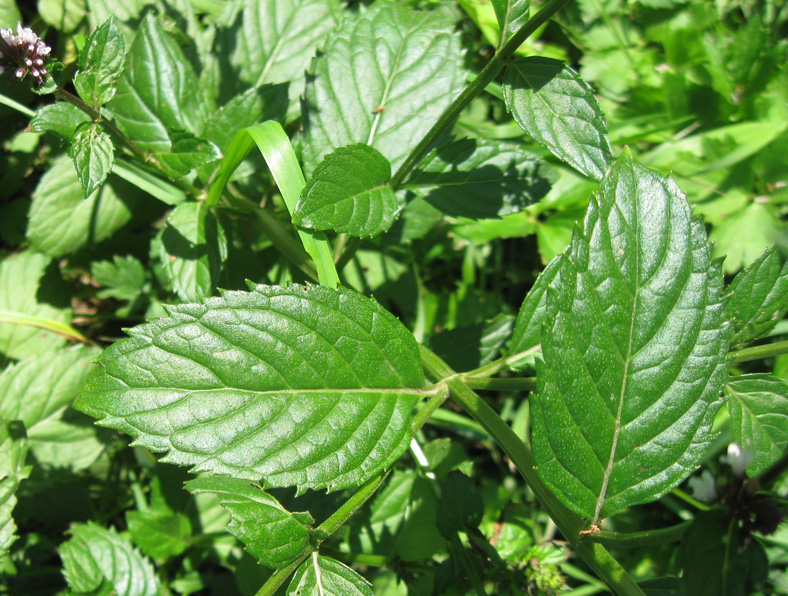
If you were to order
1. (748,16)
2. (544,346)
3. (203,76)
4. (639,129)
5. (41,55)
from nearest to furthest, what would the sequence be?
(544,346)
(41,55)
(203,76)
(639,129)
(748,16)

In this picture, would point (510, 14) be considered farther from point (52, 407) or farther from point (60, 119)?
point (52, 407)

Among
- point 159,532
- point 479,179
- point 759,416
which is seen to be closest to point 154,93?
point 479,179

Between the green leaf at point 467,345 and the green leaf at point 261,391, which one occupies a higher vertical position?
the green leaf at point 261,391

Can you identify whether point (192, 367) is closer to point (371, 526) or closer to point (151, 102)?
point (151, 102)

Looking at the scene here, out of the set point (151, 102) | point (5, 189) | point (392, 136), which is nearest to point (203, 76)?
point (151, 102)

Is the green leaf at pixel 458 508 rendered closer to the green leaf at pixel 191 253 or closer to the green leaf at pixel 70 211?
the green leaf at pixel 191 253

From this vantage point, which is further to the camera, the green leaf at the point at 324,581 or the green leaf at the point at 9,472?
the green leaf at the point at 9,472

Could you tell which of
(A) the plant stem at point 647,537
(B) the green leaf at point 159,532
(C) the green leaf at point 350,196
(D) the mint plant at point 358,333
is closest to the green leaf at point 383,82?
(D) the mint plant at point 358,333
